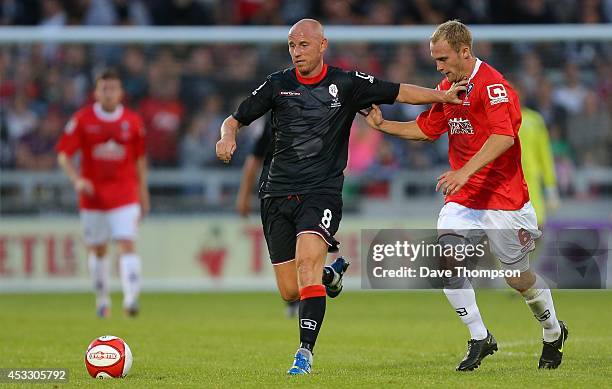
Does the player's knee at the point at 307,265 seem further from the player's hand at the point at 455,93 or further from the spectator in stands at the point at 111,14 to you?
the spectator in stands at the point at 111,14

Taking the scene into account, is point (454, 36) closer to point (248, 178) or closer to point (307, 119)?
point (307, 119)

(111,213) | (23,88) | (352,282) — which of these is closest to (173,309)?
(111,213)

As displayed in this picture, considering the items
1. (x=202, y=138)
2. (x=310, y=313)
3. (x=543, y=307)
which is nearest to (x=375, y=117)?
(x=310, y=313)

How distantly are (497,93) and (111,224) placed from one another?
745 cm

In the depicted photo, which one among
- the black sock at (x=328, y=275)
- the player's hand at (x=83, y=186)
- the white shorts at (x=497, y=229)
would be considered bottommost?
the black sock at (x=328, y=275)

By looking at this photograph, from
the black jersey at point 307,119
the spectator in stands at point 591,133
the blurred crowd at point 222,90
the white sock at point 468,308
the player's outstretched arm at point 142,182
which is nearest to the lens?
the white sock at point 468,308

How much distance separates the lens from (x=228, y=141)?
8.75 m

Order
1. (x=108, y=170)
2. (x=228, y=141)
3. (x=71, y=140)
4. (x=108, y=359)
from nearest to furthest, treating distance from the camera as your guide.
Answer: (x=108, y=359) → (x=228, y=141) → (x=71, y=140) → (x=108, y=170)

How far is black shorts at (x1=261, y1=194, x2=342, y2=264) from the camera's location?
Result: 8922mm

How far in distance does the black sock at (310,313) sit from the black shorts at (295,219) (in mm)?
402

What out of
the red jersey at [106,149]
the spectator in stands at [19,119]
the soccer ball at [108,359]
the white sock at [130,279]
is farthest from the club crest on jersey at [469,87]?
the spectator in stands at [19,119]

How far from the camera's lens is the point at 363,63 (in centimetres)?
1950

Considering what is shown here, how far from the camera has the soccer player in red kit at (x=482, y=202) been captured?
880cm

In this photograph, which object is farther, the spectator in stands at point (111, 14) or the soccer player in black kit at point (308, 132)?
the spectator in stands at point (111, 14)
